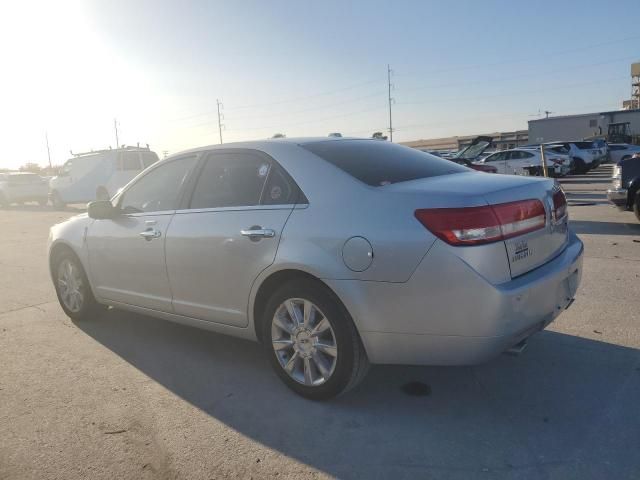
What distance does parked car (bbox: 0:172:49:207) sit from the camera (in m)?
25.2

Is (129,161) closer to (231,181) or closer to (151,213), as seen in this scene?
(151,213)

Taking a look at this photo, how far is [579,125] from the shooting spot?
46312 mm

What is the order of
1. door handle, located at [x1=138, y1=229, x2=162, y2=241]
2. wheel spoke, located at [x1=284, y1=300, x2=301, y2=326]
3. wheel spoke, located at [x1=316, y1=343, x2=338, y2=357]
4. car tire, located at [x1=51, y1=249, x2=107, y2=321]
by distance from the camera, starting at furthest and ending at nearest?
1. car tire, located at [x1=51, y1=249, x2=107, y2=321]
2. door handle, located at [x1=138, y1=229, x2=162, y2=241]
3. wheel spoke, located at [x1=284, y1=300, x2=301, y2=326]
4. wheel spoke, located at [x1=316, y1=343, x2=338, y2=357]

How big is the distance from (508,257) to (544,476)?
1.04 meters

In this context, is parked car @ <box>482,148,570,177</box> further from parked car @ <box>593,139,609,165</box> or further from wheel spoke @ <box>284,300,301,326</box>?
wheel spoke @ <box>284,300,301,326</box>

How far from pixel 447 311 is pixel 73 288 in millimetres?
3905

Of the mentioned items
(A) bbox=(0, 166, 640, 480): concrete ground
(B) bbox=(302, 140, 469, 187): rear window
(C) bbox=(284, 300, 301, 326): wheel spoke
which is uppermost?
(B) bbox=(302, 140, 469, 187): rear window

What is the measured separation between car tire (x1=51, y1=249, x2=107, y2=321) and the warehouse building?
45.2m

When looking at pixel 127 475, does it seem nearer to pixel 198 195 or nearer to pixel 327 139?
pixel 198 195

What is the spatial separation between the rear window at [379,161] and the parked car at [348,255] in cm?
2

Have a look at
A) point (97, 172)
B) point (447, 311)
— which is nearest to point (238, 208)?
point (447, 311)

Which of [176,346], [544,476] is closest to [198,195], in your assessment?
[176,346]

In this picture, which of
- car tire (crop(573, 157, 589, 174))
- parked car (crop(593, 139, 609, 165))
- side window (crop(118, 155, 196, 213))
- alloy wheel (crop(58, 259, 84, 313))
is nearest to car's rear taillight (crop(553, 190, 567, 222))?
side window (crop(118, 155, 196, 213))

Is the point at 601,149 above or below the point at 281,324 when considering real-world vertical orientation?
above
